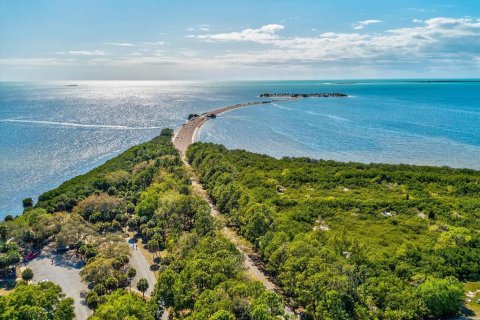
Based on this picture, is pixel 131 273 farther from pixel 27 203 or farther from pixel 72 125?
pixel 72 125

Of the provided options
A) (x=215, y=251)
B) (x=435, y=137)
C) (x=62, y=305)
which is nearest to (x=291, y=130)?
(x=435, y=137)

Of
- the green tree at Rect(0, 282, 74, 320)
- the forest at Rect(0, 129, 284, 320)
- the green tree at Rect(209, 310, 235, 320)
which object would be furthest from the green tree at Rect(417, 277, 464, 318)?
the green tree at Rect(0, 282, 74, 320)

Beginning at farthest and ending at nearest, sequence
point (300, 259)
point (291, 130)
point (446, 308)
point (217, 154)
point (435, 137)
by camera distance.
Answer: point (291, 130) → point (435, 137) → point (217, 154) → point (300, 259) → point (446, 308)

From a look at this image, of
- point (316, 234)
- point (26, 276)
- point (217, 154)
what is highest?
point (217, 154)

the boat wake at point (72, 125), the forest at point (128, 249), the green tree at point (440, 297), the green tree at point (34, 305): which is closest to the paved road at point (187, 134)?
the boat wake at point (72, 125)

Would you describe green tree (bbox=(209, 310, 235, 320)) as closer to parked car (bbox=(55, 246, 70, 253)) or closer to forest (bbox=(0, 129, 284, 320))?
forest (bbox=(0, 129, 284, 320))

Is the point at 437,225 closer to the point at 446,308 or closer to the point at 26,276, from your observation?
the point at 446,308

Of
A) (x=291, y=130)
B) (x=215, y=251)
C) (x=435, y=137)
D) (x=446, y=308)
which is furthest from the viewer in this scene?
(x=291, y=130)
